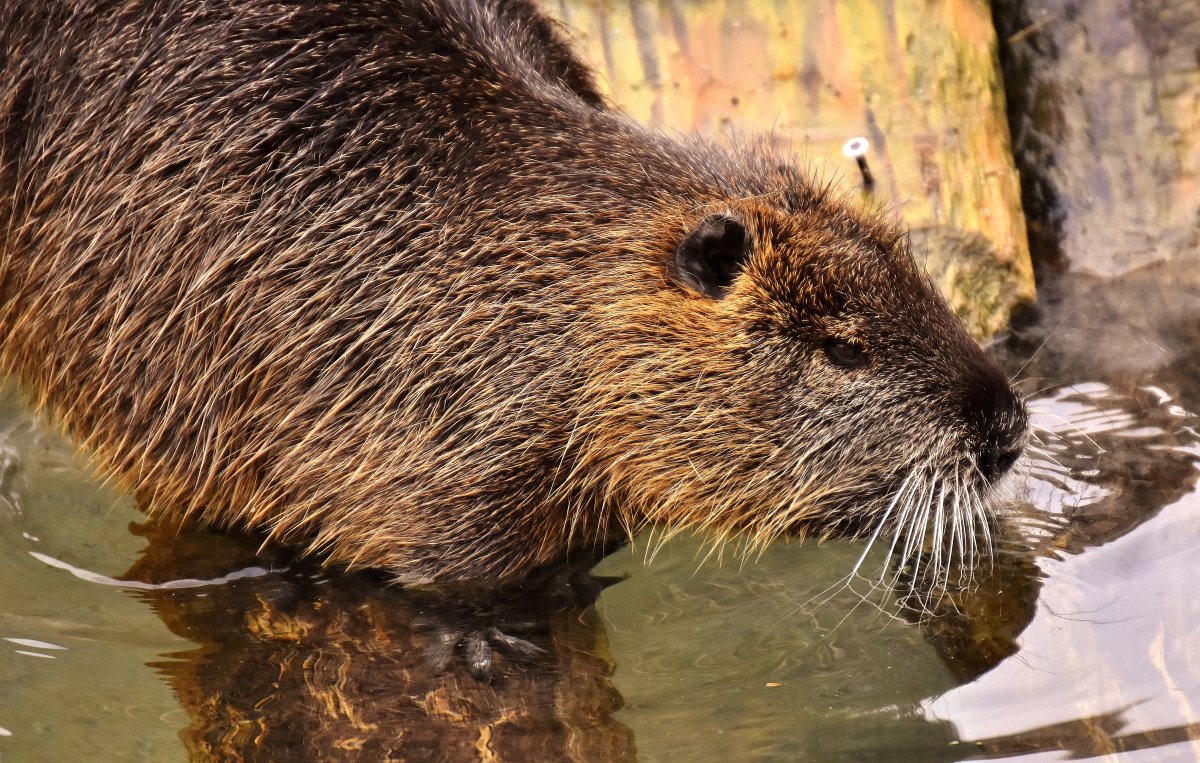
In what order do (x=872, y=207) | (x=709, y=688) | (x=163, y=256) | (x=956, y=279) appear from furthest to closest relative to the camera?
(x=956, y=279) < (x=872, y=207) < (x=163, y=256) < (x=709, y=688)

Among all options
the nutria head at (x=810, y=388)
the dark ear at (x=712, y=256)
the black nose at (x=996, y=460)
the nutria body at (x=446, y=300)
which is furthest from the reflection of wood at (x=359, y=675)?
the black nose at (x=996, y=460)

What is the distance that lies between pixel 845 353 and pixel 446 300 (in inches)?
39.8

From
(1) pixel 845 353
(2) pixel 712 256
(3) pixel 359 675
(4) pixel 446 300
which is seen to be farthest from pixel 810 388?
(3) pixel 359 675

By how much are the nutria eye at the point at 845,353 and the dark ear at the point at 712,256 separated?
0.29 meters

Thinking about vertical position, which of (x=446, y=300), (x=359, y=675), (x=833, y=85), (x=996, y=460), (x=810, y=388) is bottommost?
(x=359, y=675)

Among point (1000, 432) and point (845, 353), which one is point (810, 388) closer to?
point (845, 353)

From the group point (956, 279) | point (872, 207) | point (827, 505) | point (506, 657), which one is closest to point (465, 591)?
point (506, 657)

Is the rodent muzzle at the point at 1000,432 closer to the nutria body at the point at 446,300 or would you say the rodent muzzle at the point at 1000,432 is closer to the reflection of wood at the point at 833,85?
the nutria body at the point at 446,300

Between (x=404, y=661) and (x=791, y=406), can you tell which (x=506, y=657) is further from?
(x=791, y=406)

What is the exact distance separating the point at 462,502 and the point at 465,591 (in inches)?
10.5

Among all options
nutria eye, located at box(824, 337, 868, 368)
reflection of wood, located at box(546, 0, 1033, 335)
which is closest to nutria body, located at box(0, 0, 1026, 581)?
nutria eye, located at box(824, 337, 868, 368)

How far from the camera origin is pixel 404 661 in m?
3.37

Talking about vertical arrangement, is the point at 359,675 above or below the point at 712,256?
below

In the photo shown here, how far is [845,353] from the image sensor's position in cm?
331
